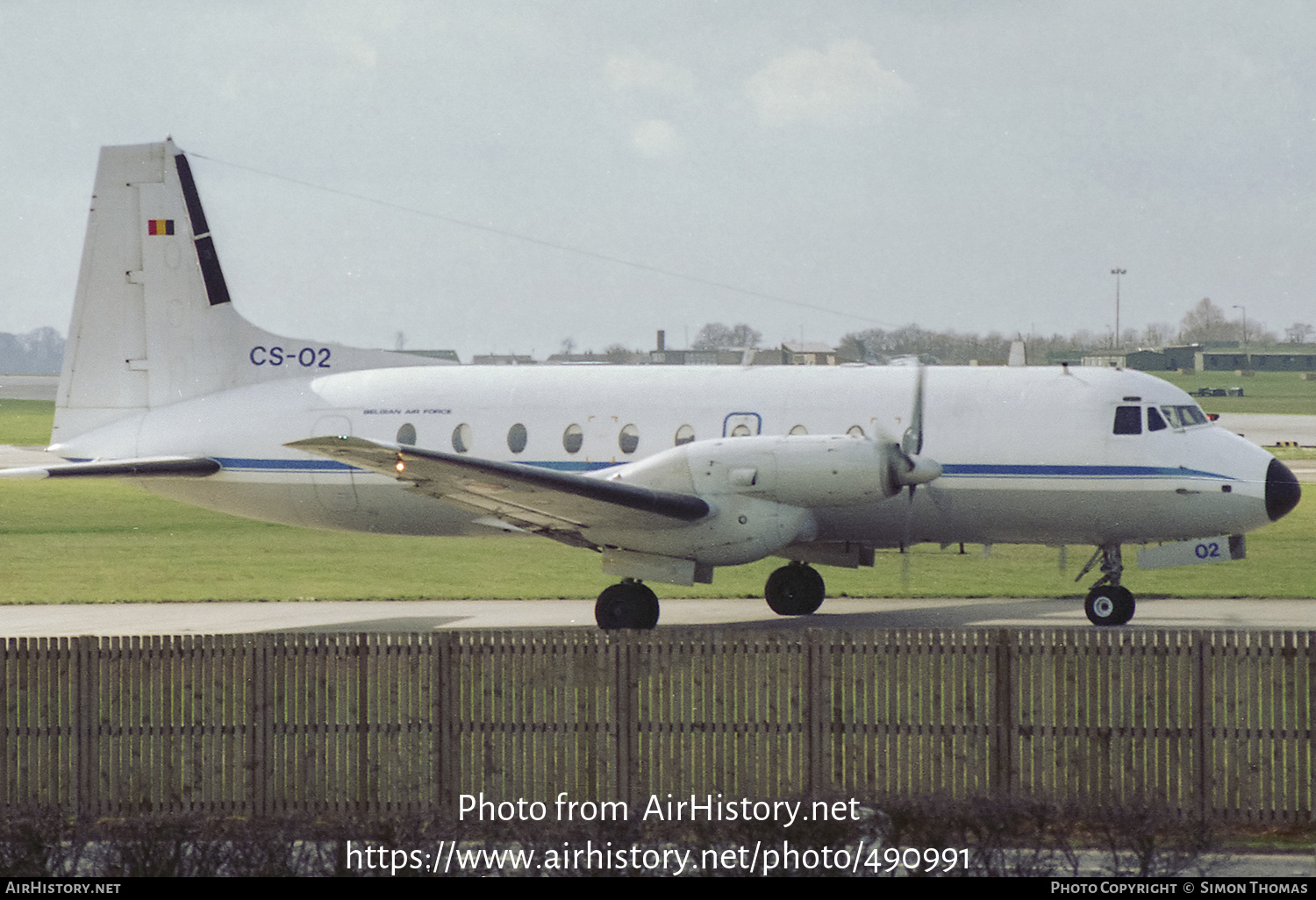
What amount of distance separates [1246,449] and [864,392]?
524 centimetres

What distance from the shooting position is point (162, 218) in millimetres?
23812

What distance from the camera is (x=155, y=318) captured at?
79.1 feet

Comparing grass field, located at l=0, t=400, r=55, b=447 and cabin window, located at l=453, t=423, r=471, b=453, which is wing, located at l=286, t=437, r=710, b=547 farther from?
grass field, located at l=0, t=400, r=55, b=447

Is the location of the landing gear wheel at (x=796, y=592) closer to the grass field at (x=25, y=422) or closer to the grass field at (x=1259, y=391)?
the grass field at (x=25, y=422)

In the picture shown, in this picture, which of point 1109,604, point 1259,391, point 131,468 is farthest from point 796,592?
point 1259,391

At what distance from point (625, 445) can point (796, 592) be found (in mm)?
3459

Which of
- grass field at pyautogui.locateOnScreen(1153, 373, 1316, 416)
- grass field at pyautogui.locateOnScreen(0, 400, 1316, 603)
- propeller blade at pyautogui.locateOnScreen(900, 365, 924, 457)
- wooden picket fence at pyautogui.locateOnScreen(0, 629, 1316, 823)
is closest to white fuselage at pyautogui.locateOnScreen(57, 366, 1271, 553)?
propeller blade at pyautogui.locateOnScreen(900, 365, 924, 457)

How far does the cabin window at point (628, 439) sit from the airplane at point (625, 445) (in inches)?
1.3

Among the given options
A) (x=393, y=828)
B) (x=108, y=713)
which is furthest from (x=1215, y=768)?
(x=108, y=713)

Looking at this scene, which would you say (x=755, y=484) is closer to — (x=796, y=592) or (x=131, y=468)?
(x=796, y=592)

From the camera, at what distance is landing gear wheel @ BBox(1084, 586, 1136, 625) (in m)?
19.4

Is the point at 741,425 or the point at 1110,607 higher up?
the point at 741,425

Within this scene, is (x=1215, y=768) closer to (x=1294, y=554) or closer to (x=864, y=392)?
(x=864, y=392)
